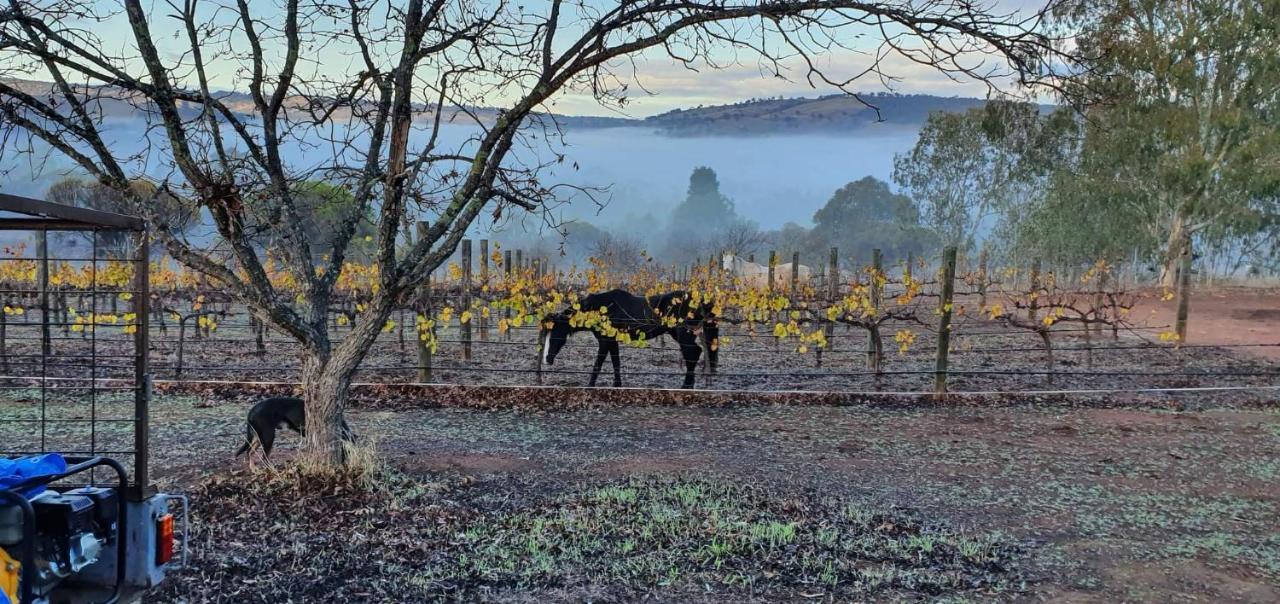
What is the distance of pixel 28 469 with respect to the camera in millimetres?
2932

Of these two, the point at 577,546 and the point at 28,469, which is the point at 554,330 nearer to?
the point at 577,546

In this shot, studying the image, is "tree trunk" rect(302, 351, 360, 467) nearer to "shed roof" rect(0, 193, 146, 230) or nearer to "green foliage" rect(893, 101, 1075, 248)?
"shed roof" rect(0, 193, 146, 230)

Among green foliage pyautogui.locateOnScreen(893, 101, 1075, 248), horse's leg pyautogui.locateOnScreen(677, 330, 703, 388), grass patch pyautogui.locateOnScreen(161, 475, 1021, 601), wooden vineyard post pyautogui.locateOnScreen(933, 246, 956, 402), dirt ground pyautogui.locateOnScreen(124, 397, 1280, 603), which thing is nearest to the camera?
grass patch pyautogui.locateOnScreen(161, 475, 1021, 601)

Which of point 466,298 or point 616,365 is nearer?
point 616,365

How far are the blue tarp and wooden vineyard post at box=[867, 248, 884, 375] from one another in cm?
880

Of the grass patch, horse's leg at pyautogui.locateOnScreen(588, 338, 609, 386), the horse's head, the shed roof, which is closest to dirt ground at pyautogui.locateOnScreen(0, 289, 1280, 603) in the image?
the grass patch

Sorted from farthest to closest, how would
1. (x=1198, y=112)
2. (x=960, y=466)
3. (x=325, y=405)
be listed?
1. (x=1198, y=112)
2. (x=960, y=466)
3. (x=325, y=405)

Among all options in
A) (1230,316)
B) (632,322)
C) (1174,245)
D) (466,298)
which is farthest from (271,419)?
(1174,245)

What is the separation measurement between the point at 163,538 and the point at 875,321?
8645 millimetres

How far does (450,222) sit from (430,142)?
30.5 inches

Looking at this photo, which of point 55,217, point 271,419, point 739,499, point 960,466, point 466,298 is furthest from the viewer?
point 466,298

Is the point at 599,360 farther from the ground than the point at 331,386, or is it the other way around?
the point at 331,386

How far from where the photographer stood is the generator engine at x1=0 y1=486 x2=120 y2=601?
2.68 m

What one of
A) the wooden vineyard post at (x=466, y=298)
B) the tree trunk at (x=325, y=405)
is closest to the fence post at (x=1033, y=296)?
the wooden vineyard post at (x=466, y=298)
